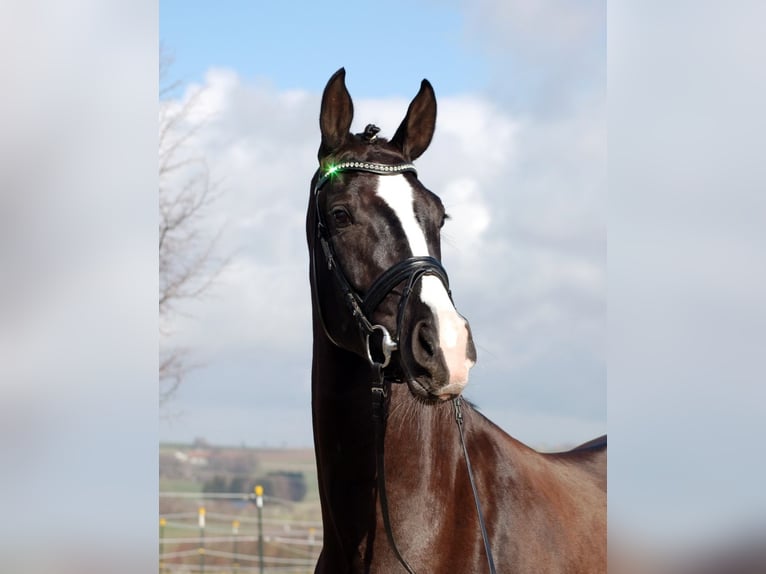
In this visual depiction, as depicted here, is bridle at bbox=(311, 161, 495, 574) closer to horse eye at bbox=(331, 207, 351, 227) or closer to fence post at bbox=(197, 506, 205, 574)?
horse eye at bbox=(331, 207, 351, 227)

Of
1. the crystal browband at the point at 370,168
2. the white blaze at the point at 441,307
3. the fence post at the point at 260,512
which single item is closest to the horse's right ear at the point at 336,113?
the crystal browband at the point at 370,168

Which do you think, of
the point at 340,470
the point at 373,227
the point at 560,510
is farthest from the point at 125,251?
the point at 560,510

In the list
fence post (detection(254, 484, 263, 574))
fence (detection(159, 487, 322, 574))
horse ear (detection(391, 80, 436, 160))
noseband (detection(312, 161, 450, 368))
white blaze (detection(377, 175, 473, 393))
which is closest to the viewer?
white blaze (detection(377, 175, 473, 393))

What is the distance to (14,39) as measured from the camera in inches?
71.2

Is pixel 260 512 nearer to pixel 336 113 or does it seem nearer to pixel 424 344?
pixel 336 113

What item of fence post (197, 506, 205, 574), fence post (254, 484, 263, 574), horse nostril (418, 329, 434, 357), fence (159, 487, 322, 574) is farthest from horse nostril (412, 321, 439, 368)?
fence post (197, 506, 205, 574)

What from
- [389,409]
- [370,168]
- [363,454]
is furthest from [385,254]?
[363,454]

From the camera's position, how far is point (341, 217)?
119 inches

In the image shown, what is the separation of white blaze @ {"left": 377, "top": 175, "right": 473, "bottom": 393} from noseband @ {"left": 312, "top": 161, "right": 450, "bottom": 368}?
0.16 feet

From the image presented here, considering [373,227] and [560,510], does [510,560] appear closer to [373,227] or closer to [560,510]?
[560,510]

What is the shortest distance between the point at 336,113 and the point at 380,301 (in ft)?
2.79

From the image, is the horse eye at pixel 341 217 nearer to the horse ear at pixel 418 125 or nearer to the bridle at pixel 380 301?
the bridle at pixel 380 301

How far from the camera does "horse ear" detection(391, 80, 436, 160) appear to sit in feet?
11.0

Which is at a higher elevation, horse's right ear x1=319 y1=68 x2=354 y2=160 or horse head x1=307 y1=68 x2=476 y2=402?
horse's right ear x1=319 y1=68 x2=354 y2=160
